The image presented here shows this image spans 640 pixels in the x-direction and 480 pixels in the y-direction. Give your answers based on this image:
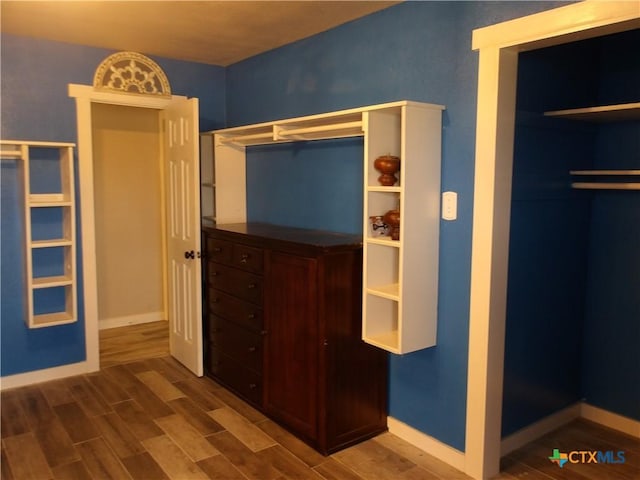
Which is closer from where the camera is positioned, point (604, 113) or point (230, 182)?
point (604, 113)

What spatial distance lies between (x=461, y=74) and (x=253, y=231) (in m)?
1.62

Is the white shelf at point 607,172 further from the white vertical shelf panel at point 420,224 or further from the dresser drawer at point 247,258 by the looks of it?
the dresser drawer at point 247,258

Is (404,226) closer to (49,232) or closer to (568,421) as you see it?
(568,421)

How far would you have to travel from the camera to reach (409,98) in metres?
2.74

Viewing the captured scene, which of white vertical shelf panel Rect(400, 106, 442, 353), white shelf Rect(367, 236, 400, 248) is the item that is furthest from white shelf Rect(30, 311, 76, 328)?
white vertical shelf panel Rect(400, 106, 442, 353)

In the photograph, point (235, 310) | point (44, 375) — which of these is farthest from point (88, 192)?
point (235, 310)

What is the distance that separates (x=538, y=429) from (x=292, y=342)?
150 cm

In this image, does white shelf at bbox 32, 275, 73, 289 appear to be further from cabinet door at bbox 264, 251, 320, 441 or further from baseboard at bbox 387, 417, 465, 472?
baseboard at bbox 387, 417, 465, 472

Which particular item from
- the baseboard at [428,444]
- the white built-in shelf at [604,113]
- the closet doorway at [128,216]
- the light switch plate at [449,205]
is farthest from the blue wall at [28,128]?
the white built-in shelf at [604,113]

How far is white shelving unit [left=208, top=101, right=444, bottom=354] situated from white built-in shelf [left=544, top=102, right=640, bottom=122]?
698 millimetres

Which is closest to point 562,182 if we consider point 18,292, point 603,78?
point 603,78

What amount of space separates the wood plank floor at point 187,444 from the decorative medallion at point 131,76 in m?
2.18

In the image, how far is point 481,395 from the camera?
96.3 inches

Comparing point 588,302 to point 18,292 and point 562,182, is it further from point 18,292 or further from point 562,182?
point 18,292
